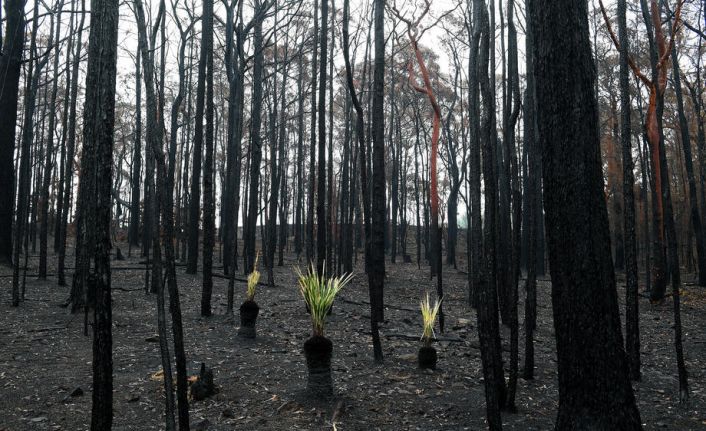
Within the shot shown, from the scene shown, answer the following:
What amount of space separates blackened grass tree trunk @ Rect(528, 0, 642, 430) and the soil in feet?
5.11

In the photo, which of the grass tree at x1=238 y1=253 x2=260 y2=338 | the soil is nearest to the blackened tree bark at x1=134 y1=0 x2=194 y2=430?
the soil

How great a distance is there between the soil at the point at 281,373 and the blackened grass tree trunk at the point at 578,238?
61.3 inches

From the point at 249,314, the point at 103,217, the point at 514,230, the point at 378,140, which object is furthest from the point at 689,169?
the point at 103,217

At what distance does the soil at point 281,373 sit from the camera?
13.7 ft

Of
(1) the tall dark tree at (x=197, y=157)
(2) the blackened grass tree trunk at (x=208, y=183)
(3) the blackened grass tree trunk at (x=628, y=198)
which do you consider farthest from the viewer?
(1) the tall dark tree at (x=197, y=157)

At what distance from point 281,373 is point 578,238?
12.8 feet

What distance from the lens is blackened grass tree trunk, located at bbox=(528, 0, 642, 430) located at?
275 cm

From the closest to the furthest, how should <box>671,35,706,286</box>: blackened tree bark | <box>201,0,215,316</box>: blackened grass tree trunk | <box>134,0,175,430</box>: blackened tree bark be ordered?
<box>134,0,175,430</box>: blackened tree bark, <box>201,0,215,316</box>: blackened grass tree trunk, <box>671,35,706,286</box>: blackened tree bark

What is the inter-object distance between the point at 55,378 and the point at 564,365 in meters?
5.06

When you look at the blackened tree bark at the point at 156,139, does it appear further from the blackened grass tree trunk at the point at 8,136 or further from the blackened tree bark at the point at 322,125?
the blackened grass tree trunk at the point at 8,136

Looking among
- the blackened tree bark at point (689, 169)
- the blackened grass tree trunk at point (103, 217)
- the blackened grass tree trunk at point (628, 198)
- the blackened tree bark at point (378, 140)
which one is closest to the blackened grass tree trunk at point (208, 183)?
the blackened tree bark at point (378, 140)

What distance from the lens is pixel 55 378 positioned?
4.94m

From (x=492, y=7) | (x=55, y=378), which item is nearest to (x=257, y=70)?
(x=492, y=7)

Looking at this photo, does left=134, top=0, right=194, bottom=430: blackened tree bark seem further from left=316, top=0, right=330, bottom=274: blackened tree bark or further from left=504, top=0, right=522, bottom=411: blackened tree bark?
left=316, top=0, right=330, bottom=274: blackened tree bark
